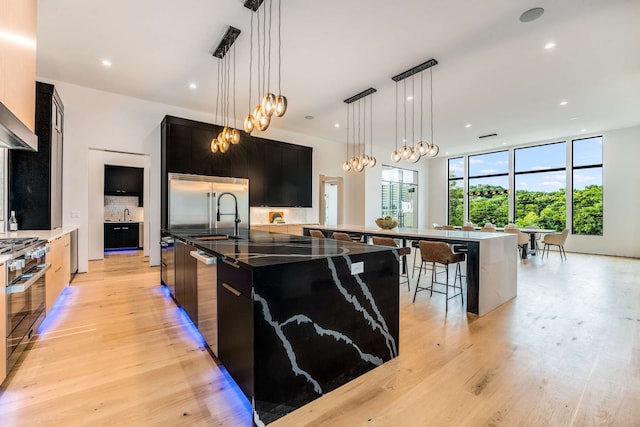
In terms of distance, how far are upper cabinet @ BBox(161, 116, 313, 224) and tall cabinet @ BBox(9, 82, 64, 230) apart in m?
1.51

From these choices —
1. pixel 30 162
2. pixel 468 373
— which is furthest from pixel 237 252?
pixel 30 162

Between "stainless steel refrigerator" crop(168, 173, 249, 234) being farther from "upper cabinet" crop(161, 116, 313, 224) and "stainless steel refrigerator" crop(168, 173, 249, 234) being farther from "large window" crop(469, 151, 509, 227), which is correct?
"large window" crop(469, 151, 509, 227)

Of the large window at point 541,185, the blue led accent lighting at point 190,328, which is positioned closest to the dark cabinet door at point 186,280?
the blue led accent lighting at point 190,328

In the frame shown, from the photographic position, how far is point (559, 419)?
1.59 metres

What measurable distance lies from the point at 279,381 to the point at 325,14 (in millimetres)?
3396

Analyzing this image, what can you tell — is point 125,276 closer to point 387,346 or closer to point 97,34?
point 97,34

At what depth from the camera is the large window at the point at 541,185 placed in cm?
827

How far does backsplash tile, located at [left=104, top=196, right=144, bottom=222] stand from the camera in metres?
7.69

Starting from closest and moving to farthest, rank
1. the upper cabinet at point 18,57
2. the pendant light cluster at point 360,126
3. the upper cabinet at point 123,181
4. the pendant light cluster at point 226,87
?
the upper cabinet at point 18,57
the pendant light cluster at point 226,87
the pendant light cluster at point 360,126
the upper cabinet at point 123,181

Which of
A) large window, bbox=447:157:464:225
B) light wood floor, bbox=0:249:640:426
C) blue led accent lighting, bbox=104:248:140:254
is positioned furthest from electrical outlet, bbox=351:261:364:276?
large window, bbox=447:157:464:225

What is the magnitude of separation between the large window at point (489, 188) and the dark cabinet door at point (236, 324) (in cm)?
997

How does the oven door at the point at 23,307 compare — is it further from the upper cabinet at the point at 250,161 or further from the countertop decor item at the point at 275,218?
the countertop decor item at the point at 275,218

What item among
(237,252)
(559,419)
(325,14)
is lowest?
(559,419)

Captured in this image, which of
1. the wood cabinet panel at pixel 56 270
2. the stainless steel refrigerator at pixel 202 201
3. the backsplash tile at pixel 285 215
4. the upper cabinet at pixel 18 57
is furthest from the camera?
the backsplash tile at pixel 285 215
